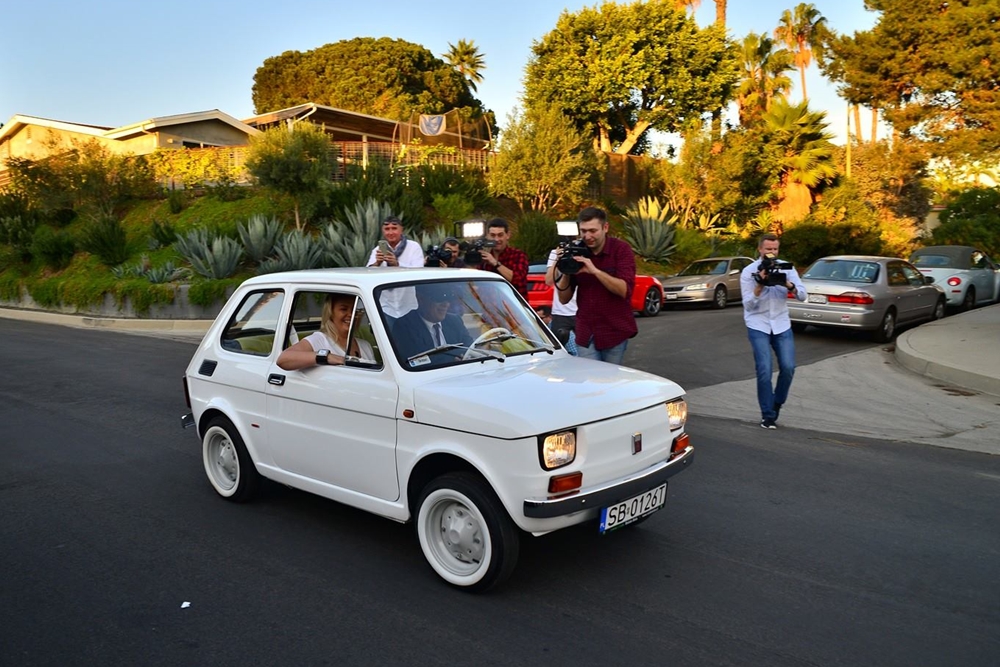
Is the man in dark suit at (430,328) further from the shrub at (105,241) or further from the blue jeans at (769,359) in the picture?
the shrub at (105,241)

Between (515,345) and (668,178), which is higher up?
(668,178)

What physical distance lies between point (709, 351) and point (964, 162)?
27268 mm

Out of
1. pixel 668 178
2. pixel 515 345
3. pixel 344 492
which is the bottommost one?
pixel 344 492

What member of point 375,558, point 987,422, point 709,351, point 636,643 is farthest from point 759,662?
point 709,351

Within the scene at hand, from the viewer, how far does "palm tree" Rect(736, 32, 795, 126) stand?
38.6m

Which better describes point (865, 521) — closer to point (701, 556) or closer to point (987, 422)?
point (701, 556)

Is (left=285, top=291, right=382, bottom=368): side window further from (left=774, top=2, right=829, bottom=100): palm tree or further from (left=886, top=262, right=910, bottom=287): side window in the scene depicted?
(left=774, top=2, right=829, bottom=100): palm tree

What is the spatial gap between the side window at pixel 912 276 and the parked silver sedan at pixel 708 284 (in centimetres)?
529

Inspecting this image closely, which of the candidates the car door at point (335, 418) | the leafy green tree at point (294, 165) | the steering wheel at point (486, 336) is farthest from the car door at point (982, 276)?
the car door at point (335, 418)

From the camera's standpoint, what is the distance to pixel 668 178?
31047 millimetres

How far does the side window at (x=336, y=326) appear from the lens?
15.1ft

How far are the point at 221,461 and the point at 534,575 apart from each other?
2638mm

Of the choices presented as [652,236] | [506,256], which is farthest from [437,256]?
[652,236]

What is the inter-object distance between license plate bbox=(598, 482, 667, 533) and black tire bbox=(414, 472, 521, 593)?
465 mm
